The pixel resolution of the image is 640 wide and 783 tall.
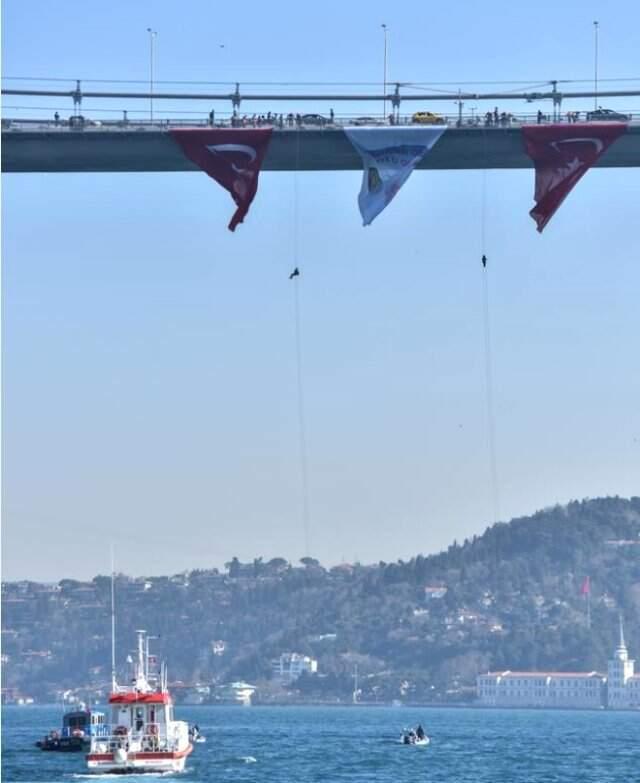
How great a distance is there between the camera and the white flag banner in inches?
2980

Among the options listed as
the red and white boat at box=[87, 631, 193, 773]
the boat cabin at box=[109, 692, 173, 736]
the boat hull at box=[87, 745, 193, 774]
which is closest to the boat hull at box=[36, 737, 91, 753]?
the red and white boat at box=[87, 631, 193, 773]

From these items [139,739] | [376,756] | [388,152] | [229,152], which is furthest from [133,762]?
[376,756]

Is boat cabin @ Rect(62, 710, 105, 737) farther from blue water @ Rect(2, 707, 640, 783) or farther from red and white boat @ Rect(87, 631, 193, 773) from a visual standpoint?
red and white boat @ Rect(87, 631, 193, 773)

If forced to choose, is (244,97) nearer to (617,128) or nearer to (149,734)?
(617,128)

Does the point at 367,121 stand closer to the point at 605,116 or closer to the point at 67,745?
the point at 605,116

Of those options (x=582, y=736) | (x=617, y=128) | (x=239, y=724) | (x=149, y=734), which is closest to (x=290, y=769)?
(x=149, y=734)

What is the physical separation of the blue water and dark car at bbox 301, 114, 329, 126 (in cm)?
1991

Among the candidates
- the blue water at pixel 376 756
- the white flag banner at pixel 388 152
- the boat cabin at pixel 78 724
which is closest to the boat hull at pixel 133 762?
the blue water at pixel 376 756

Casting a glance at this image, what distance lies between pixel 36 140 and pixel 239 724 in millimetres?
82969

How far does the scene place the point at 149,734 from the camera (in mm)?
80438

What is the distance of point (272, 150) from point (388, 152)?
7708 mm

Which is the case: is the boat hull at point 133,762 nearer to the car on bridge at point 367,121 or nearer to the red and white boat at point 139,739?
the red and white boat at point 139,739

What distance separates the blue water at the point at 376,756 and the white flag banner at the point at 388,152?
17382 millimetres

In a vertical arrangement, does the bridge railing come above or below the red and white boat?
above
